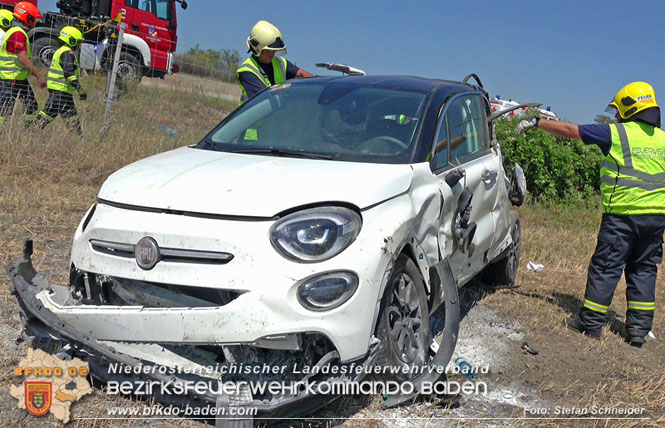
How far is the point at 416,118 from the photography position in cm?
393

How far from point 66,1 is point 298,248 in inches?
613

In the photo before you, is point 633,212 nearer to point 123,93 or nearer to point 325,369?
point 325,369

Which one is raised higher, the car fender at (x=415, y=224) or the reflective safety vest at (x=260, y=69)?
the reflective safety vest at (x=260, y=69)

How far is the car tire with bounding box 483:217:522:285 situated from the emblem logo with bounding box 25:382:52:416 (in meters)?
3.79

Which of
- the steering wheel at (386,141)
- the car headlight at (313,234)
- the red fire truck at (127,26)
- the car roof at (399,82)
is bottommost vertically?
the car headlight at (313,234)

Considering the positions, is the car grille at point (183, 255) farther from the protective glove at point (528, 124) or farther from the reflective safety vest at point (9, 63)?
the reflective safety vest at point (9, 63)

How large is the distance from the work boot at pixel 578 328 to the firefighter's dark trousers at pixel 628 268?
0.02 metres

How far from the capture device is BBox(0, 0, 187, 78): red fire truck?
46.8 ft

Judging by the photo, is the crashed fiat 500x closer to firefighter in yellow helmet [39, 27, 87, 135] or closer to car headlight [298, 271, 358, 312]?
car headlight [298, 271, 358, 312]

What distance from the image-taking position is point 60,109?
8844 mm

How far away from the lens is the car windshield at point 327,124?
12.2ft

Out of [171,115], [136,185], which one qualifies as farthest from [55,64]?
[136,185]

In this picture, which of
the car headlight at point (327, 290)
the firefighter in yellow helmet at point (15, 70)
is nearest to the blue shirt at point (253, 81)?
the car headlight at point (327, 290)

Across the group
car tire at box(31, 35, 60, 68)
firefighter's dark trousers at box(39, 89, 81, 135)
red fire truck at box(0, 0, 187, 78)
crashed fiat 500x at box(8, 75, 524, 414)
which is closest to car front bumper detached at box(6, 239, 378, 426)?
crashed fiat 500x at box(8, 75, 524, 414)
